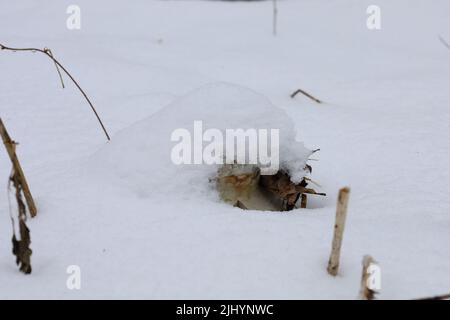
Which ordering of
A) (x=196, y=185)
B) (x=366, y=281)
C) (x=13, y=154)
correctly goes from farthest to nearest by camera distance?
(x=196, y=185) < (x=13, y=154) < (x=366, y=281)

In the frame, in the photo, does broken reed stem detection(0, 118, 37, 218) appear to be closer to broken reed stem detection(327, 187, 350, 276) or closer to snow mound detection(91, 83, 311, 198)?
snow mound detection(91, 83, 311, 198)

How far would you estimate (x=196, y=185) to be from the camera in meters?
1.41

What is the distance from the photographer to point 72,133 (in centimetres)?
181

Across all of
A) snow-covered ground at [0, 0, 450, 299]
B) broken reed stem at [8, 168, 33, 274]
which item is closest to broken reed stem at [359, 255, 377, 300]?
snow-covered ground at [0, 0, 450, 299]

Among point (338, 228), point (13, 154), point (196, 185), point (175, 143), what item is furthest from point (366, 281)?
point (13, 154)

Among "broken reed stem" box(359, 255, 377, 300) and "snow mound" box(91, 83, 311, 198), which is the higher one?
"snow mound" box(91, 83, 311, 198)

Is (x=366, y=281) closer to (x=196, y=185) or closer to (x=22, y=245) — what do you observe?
(x=196, y=185)

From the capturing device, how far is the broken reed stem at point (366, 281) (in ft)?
3.06

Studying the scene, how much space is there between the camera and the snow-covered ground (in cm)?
110

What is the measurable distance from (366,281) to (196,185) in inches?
24.9

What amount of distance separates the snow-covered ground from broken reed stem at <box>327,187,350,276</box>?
0.11ft

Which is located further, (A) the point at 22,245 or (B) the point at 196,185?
(B) the point at 196,185

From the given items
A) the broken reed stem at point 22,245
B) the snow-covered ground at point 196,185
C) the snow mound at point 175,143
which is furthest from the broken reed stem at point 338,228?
the broken reed stem at point 22,245

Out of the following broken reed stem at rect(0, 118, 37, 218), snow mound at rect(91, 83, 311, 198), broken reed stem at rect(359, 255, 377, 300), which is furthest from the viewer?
snow mound at rect(91, 83, 311, 198)
